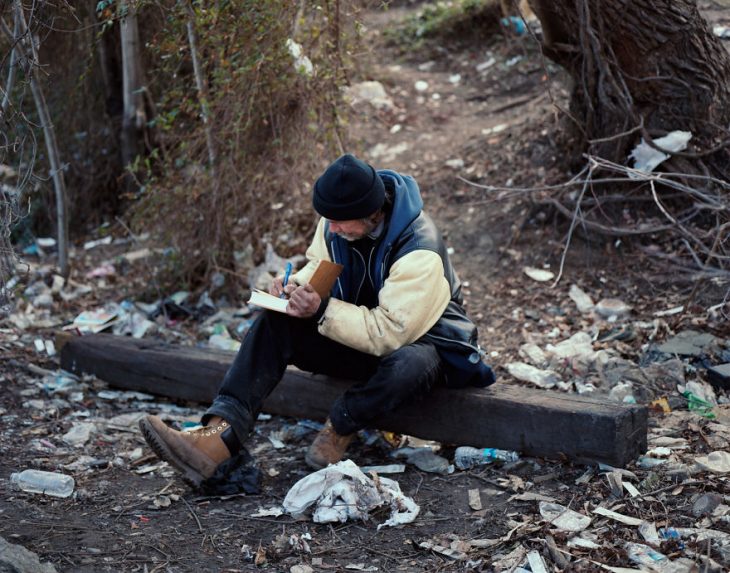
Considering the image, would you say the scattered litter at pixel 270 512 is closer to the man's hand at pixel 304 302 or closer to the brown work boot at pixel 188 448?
the brown work boot at pixel 188 448

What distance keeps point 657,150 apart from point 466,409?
A: 104 inches

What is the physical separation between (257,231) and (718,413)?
11.5ft

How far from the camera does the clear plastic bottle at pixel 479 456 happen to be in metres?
3.88

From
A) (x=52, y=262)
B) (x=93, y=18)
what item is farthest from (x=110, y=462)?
(x=93, y=18)

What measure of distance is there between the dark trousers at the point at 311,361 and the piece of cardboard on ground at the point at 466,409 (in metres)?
0.23

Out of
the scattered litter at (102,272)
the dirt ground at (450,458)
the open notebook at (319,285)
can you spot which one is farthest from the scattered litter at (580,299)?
the scattered litter at (102,272)

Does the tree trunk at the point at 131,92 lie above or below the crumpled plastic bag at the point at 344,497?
above

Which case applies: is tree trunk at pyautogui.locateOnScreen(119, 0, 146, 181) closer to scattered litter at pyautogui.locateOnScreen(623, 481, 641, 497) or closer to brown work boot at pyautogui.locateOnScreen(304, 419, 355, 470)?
brown work boot at pyautogui.locateOnScreen(304, 419, 355, 470)

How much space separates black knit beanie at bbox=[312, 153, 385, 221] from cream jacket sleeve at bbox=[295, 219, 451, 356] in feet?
0.89

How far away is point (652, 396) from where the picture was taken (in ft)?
14.5

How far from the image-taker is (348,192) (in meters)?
3.63

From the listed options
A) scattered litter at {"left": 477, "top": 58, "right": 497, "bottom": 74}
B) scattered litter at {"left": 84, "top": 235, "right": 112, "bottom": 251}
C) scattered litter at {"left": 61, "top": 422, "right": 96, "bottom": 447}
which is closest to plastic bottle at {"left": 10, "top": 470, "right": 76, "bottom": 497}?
scattered litter at {"left": 61, "top": 422, "right": 96, "bottom": 447}

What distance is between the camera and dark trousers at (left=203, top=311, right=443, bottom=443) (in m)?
3.69

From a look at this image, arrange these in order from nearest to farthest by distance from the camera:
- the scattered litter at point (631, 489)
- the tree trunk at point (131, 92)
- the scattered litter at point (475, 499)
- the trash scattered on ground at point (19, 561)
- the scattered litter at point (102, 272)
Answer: the trash scattered on ground at point (19, 561) → the scattered litter at point (631, 489) → the scattered litter at point (475, 499) → the scattered litter at point (102, 272) → the tree trunk at point (131, 92)
